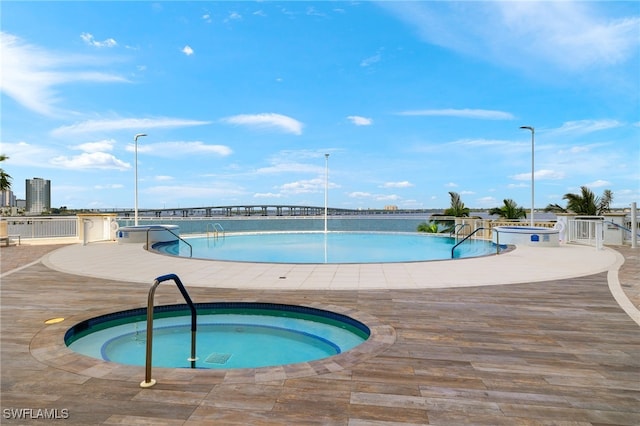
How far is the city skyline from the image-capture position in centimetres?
1036

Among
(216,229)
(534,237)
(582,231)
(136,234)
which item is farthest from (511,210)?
(136,234)

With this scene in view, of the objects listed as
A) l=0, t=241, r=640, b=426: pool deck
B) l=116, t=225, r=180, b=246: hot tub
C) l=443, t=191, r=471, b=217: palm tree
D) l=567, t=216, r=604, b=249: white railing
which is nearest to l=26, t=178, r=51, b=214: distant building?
l=116, t=225, r=180, b=246: hot tub

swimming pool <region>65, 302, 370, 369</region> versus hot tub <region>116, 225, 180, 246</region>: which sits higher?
hot tub <region>116, 225, 180, 246</region>

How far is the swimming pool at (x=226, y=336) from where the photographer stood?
12.5 feet

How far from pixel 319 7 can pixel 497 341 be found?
12489 millimetres

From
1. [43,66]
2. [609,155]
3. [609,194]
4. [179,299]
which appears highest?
[43,66]

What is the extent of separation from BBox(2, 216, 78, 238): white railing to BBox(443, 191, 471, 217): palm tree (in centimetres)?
1949

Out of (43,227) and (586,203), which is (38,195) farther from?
(586,203)

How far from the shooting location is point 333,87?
2062 centimetres

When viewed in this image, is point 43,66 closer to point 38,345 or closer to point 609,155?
point 38,345

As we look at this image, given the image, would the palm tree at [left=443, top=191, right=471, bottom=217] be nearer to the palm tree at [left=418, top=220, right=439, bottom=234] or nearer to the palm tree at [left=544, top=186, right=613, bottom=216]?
the palm tree at [left=418, top=220, right=439, bottom=234]

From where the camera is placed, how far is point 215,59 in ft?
47.3

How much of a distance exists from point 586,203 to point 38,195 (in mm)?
36971

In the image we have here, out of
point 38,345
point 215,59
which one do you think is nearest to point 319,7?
point 215,59
